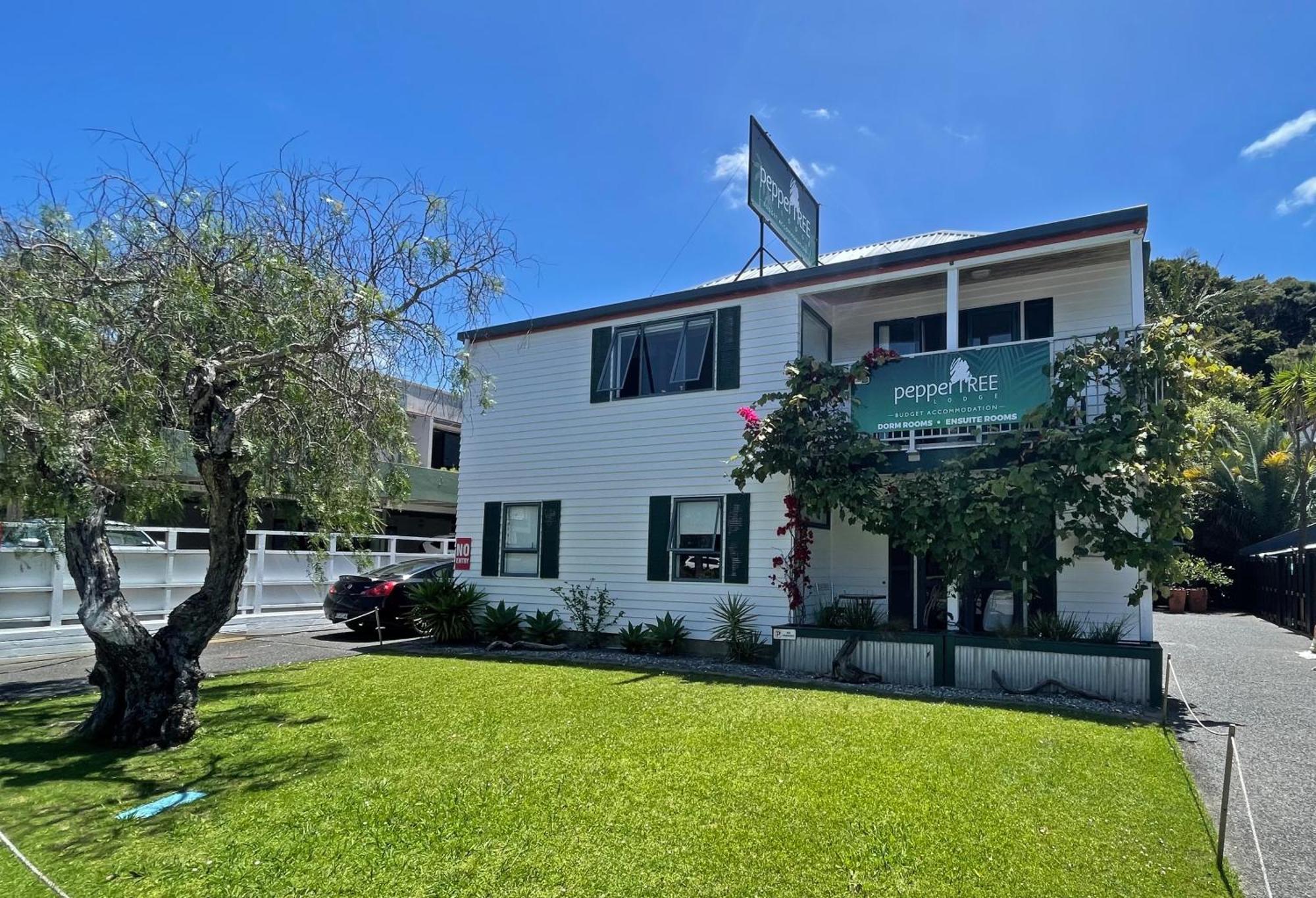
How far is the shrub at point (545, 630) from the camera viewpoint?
12.8 m

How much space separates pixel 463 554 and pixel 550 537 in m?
1.92

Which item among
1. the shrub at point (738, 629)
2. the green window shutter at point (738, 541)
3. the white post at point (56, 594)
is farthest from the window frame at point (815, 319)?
the white post at point (56, 594)

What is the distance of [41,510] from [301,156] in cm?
359

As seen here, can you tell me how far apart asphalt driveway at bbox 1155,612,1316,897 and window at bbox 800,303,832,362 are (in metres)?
6.36

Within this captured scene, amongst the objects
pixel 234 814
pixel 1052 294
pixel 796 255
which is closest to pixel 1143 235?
pixel 1052 294

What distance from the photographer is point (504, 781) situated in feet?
18.0

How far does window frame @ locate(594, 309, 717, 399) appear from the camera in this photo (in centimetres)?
1240

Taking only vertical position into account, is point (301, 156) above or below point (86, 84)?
below

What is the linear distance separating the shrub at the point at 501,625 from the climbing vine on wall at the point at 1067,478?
17.5ft

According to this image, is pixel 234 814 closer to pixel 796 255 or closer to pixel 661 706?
pixel 661 706

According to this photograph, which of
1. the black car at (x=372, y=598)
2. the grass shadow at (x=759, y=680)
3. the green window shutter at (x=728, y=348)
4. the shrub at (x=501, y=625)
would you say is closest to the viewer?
the grass shadow at (x=759, y=680)

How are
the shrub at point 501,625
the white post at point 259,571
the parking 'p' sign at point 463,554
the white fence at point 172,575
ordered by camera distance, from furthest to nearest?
the white post at point 259,571
the parking 'p' sign at point 463,554
the shrub at point 501,625
the white fence at point 172,575

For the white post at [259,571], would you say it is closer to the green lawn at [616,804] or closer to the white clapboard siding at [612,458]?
the white clapboard siding at [612,458]

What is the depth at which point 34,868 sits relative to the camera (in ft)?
13.8
